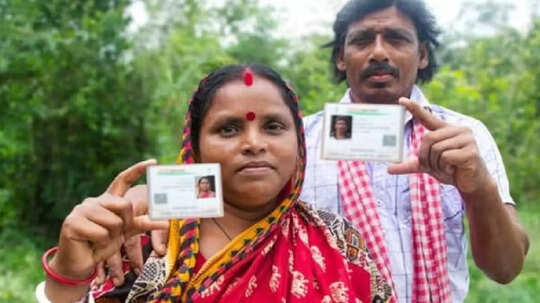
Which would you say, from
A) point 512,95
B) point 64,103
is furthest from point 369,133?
point 512,95

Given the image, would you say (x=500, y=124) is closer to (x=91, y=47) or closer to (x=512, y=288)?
(x=512, y=288)

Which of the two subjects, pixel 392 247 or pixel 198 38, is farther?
pixel 198 38

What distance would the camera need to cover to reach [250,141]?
1.75 m

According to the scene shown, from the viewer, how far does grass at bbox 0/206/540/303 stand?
595 centimetres

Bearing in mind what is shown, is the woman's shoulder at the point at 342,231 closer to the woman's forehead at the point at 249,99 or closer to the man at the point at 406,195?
the man at the point at 406,195

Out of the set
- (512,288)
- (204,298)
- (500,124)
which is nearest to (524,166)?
(500,124)

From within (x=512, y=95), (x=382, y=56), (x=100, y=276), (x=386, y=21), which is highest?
(x=512, y=95)

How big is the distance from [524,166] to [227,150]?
981 centimetres

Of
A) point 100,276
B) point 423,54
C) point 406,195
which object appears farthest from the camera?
point 423,54

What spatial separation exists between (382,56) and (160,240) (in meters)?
0.98

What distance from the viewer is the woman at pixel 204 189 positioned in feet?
5.58

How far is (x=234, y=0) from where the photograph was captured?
9719 millimetres

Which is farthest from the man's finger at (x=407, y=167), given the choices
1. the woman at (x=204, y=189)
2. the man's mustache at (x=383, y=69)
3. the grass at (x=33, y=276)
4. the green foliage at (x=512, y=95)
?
the green foliage at (x=512, y=95)

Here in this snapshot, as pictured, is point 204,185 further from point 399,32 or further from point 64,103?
point 64,103
